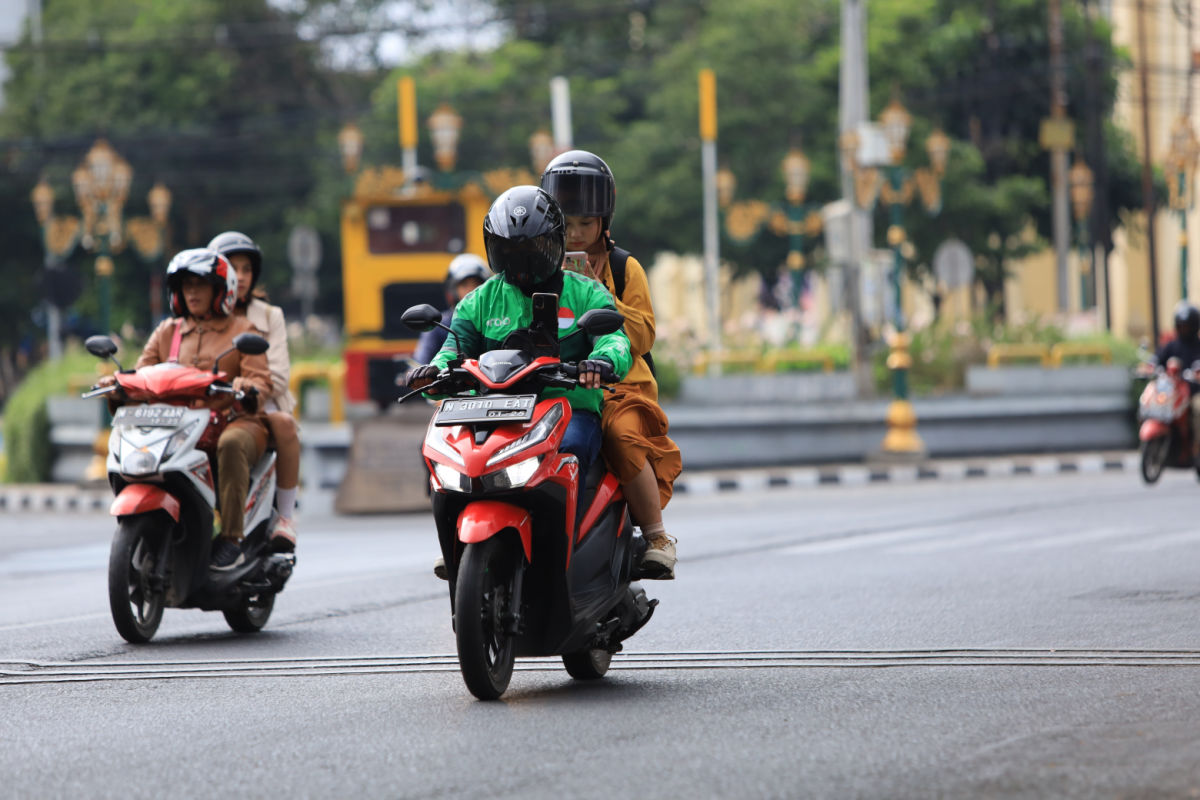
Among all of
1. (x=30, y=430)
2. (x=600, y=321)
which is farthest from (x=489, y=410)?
(x=30, y=430)

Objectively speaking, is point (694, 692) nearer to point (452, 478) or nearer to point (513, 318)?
point (452, 478)

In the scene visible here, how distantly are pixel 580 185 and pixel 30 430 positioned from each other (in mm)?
20076

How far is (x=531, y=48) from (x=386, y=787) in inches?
2072

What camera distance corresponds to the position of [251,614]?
29.9 feet

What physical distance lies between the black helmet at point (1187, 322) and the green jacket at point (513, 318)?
12711 mm

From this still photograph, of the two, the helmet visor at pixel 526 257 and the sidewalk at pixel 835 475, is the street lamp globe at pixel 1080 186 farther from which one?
the helmet visor at pixel 526 257

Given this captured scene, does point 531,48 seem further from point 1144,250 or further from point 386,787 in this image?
point 386,787

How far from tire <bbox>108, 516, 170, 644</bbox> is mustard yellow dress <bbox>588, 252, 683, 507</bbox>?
2.42m

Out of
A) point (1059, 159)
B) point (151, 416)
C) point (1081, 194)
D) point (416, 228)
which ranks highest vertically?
point (1059, 159)

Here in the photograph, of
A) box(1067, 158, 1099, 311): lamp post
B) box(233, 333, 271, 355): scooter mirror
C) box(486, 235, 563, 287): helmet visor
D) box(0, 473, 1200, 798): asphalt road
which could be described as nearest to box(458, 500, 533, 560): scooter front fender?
box(0, 473, 1200, 798): asphalt road

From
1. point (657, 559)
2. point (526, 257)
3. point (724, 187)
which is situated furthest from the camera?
point (724, 187)

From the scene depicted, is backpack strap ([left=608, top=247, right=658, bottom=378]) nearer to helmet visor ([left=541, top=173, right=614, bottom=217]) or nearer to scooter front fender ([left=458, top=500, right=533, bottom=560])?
helmet visor ([left=541, top=173, right=614, bottom=217])

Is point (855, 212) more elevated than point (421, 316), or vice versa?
point (855, 212)

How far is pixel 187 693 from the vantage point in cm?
698
